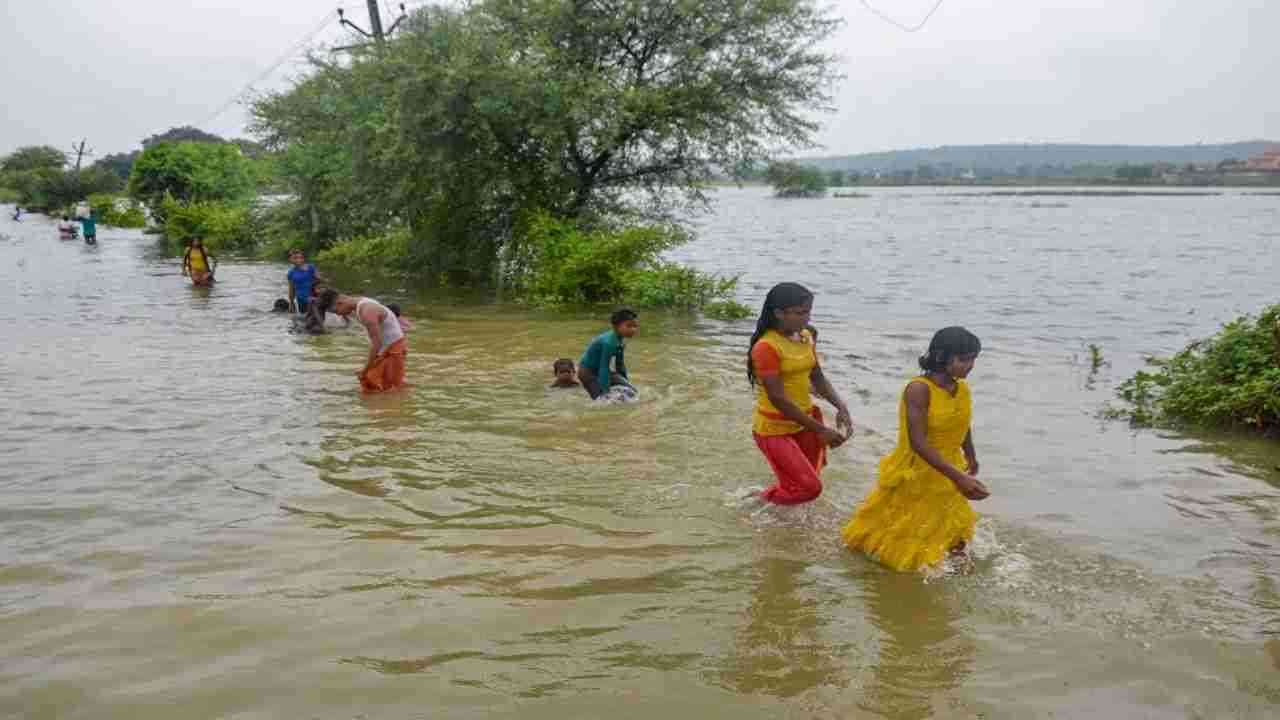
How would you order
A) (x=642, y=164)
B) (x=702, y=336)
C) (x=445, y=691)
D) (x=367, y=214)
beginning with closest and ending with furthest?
(x=445, y=691), (x=702, y=336), (x=642, y=164), (x=367, y=214)

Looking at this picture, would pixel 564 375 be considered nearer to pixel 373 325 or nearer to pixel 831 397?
pixel 373 325

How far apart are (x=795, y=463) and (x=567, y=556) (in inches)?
61.4

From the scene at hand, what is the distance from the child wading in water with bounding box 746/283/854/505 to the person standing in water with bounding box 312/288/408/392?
5650 millimetres

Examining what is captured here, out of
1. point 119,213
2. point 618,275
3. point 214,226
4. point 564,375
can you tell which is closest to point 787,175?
point 618,275

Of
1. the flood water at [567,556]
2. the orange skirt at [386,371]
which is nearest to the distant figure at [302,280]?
the flood water at [567,556]

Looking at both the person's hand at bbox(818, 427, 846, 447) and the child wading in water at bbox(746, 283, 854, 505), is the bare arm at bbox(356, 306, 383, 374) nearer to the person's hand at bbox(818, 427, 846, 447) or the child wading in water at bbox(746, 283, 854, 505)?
the child wading in water at bbox(746, 283, 854, 505)

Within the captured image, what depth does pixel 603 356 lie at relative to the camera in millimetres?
10055

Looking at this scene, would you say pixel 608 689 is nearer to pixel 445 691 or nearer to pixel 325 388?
pixel 445 691

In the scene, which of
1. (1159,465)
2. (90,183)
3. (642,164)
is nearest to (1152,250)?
(642,164)

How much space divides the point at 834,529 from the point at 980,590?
1.23 meters

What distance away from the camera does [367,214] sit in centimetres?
2583

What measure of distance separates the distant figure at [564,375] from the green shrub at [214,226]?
27901 millimetres

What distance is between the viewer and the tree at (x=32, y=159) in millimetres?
110875

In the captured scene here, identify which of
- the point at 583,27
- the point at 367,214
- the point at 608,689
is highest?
the point at 583,27
